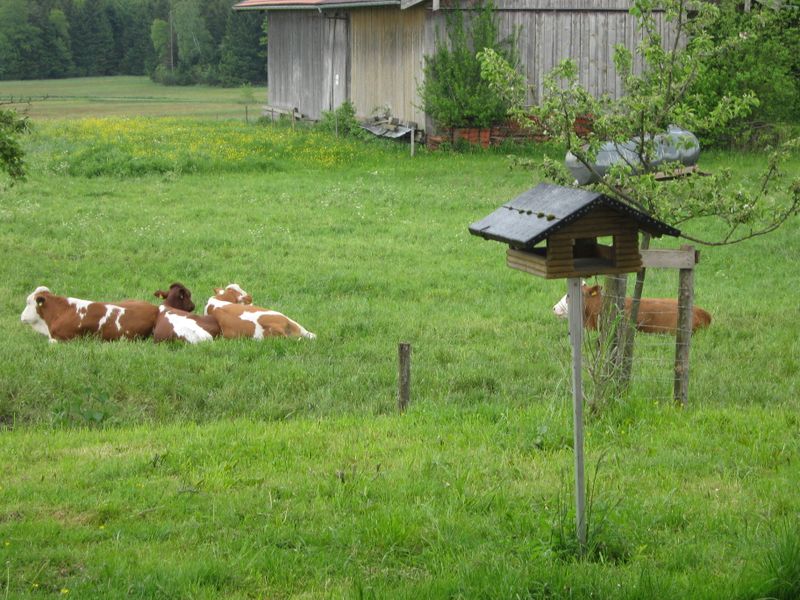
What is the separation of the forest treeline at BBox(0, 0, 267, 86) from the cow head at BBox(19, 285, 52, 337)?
65.3 meters

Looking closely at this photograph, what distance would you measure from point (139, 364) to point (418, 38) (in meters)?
20.0

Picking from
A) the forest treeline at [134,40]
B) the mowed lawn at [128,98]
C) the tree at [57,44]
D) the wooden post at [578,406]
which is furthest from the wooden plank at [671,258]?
the tree at [57,44]

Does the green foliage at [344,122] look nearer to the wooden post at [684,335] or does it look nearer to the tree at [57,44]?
the wooden post at [684,335]

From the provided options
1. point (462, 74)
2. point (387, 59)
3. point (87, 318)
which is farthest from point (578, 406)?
point (387, 59)

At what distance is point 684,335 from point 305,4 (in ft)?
86.0

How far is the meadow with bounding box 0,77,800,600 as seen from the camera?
5.75m

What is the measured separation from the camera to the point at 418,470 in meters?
7.40

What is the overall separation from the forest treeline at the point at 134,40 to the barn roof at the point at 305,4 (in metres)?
38.1

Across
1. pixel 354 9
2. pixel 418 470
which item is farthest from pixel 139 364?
pixel 354 9

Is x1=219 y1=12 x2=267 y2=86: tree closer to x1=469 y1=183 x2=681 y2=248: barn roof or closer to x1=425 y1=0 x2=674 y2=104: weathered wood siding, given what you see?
x1=425 y1=0 x2=674 y2=104: weathered wood siding

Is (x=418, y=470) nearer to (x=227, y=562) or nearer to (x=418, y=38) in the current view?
(x=227, y=562)

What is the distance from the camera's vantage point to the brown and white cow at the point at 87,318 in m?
12.3

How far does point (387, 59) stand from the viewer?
31.1 meters

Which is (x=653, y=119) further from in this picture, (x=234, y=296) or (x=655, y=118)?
(x=234, y=296)
